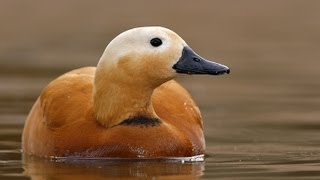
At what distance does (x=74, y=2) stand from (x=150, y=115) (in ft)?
58.9

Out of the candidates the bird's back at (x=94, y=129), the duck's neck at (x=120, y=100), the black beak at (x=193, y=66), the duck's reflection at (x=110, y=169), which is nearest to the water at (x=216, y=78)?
the duck's reflection at (x=110, y=169)

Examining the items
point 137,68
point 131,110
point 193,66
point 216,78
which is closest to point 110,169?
point 131,110

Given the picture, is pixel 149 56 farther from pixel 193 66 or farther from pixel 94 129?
pixel 94 129

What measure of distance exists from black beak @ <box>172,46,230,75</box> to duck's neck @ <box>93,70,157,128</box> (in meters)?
0.35

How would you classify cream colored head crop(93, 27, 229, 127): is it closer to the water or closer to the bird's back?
the bird's back

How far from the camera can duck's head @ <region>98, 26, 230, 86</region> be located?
1118 centimetres

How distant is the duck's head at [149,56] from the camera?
1118 cm

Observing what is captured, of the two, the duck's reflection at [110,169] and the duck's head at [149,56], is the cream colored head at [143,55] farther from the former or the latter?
the duck's reflection at [110,169]

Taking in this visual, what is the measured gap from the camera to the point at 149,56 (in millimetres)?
11188

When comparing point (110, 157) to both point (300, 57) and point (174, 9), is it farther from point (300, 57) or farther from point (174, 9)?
point (174, 9)

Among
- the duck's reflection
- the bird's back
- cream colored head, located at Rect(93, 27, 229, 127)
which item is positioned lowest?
the duck's reflection

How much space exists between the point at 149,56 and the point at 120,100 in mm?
447

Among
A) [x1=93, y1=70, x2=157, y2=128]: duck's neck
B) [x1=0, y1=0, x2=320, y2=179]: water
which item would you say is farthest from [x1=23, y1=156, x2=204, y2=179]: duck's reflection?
[x1=93, y1=70, x2=157, y2=128]: duck's neck

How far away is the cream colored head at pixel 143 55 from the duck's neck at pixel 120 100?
107 millimetres
